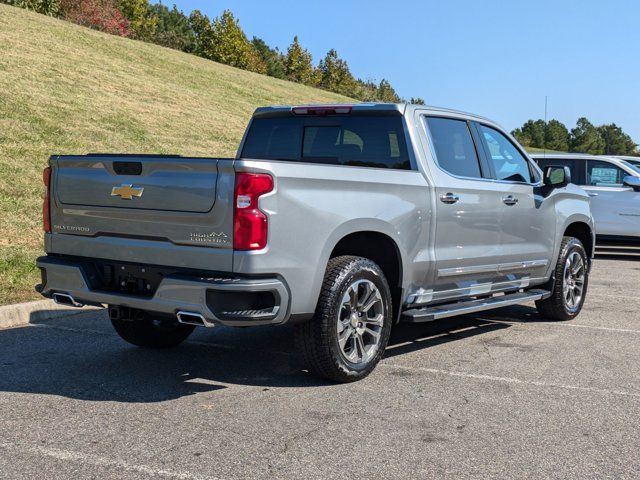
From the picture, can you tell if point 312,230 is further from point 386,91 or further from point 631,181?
point 386,91

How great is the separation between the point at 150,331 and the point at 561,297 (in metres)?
4.14

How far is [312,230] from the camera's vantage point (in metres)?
5.16

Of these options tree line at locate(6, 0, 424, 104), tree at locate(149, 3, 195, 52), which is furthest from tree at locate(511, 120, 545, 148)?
tree at locate(149, 3, 195, 52)

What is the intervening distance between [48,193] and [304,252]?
201cm

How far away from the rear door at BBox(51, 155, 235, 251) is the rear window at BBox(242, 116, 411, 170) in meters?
1.83

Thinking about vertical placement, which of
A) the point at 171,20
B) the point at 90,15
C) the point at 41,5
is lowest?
the point at 41,5

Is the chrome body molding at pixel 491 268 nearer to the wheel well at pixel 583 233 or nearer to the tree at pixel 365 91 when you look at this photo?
the wheel well at pixel 583 233

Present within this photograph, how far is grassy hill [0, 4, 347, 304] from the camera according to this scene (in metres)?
13.0

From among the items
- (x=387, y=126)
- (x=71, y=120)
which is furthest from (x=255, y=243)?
(x=71, y=120)

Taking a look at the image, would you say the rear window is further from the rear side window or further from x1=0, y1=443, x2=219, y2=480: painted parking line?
x1=0, y1=443, x2=219, y2=480: painted parking line

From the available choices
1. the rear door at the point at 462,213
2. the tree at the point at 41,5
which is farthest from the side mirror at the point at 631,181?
the tree at the point at 41,5

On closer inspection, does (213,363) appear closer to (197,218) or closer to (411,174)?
(197,218)

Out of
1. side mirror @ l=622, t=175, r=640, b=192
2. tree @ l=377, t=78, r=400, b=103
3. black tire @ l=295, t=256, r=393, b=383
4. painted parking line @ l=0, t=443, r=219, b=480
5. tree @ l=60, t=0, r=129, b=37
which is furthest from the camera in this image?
tree @ l=377, t=78, r=400, b=103

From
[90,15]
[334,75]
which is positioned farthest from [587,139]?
[90,15]
